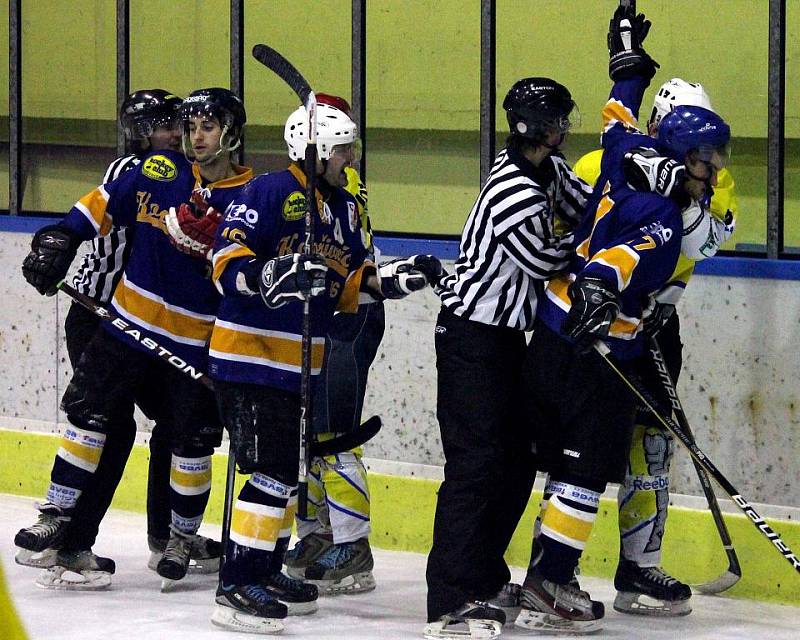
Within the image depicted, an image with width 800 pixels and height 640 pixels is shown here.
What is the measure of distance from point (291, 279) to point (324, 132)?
1.38 ft

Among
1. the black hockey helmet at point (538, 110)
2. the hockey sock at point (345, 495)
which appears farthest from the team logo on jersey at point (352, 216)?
the hockey sock at point (345, 495)

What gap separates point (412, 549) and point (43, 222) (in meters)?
1.92

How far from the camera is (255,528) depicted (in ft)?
12.6

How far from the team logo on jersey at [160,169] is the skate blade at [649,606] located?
166 cm

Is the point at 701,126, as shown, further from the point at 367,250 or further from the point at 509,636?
the point at 509,636

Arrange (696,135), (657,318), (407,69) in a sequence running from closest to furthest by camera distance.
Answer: (696,135) < (657,318) < (407,69)

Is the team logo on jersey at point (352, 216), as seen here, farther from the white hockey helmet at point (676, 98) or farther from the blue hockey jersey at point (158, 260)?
the white hockey helmet at point (676, 98)

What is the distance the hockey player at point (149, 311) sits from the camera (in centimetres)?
419

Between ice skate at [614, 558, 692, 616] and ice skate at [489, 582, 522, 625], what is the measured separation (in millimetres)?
336

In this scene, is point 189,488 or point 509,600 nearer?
point 509,600

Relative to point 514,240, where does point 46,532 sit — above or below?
below

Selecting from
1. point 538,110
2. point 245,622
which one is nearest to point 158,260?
point 245,622

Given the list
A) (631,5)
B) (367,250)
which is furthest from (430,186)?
(367,250)

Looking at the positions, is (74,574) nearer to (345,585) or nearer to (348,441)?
(345,585)
